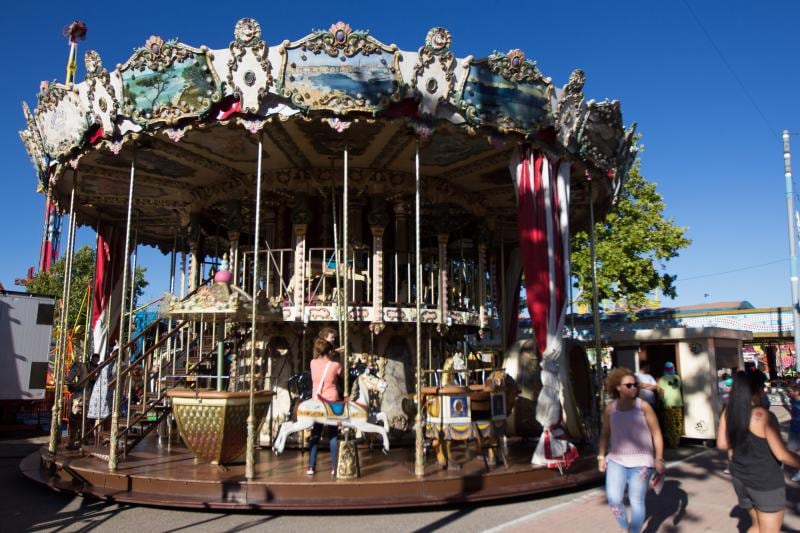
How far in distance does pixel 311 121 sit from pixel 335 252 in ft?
8.45

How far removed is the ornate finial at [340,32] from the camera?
862cm

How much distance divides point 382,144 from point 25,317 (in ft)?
45.0

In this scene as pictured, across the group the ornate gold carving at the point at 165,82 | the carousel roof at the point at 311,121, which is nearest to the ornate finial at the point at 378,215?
the carousel roof at the point at 311,121

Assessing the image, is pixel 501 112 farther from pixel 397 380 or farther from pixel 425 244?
pixel 425 244

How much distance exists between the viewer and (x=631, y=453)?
5.00m

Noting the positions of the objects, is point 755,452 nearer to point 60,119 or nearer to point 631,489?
point 631,489

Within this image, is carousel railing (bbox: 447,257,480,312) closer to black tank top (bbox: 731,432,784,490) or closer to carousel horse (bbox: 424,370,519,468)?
carousel horse (bbox: 424,370,519,468)

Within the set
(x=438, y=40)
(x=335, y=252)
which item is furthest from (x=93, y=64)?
(x=438, y=40)

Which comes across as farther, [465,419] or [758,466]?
[465,419]

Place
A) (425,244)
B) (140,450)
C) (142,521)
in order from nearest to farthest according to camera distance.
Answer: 1. (142,521)
2. (140,450)
3. (425,244)

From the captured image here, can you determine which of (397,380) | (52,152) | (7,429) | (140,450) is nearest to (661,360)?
(397,380)

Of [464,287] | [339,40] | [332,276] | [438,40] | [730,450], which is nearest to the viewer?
[730,450]

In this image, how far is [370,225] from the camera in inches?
474

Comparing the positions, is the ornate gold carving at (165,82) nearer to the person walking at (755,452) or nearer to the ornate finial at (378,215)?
the ornate finial at (378,215)
